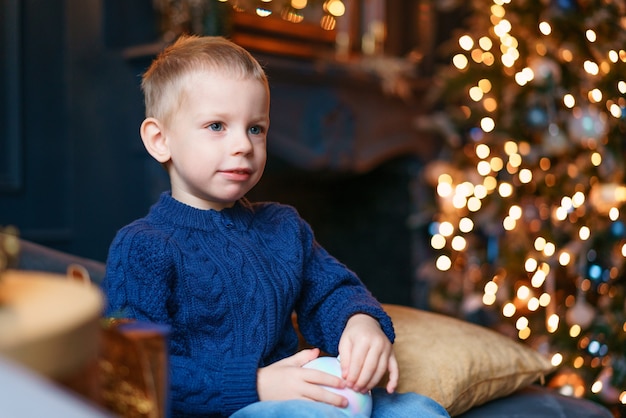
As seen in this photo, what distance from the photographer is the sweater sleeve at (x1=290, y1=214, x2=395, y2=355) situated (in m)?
1.32

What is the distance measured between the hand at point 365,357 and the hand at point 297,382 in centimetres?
3

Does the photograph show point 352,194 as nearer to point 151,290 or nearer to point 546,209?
point 546,209

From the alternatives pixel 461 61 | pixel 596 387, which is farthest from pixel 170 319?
pixel 461 61

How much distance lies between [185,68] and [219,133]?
121mm

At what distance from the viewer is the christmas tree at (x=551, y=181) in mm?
2479

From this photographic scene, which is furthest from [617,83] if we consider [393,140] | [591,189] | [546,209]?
[393,140]

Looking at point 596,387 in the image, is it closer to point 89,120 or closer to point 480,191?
point 480,191

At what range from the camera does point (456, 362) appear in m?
1.54

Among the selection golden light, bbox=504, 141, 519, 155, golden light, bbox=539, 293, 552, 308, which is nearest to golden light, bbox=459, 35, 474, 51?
golden light, bbox=504, 141, 519, 155

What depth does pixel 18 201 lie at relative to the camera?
256cm

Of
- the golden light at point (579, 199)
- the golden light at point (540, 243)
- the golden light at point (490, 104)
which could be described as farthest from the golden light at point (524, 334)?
the golden light at point (490, 104)

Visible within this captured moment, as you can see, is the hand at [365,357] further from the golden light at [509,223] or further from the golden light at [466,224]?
the golden light at [466,224]

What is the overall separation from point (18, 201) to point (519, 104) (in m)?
Result: 1.76

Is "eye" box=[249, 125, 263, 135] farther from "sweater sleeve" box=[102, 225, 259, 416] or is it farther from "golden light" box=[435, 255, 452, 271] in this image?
"golden light" box=[435, 255, 452, 271]
